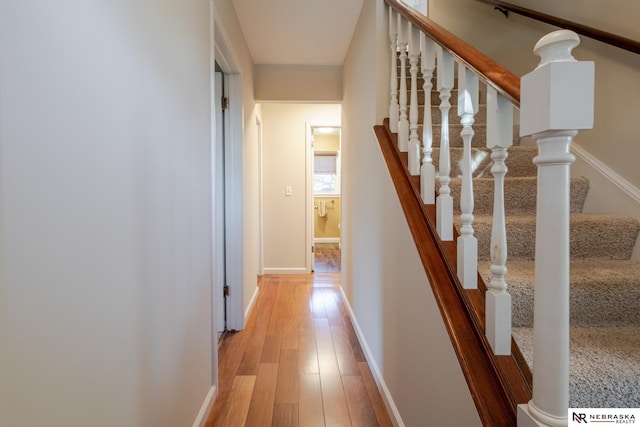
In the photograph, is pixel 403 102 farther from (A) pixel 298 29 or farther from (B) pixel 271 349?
(B) pixel 271 349

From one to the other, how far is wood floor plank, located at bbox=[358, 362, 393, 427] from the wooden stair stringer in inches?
35.1

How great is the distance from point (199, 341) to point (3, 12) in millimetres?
1356

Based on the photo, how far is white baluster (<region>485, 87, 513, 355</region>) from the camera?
786 millimetres

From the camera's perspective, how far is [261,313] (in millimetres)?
2975

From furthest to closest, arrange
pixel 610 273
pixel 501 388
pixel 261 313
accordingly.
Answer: pixel 261 313
pixel 610 273
pixel 501 388

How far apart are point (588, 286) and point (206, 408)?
1.72 meters

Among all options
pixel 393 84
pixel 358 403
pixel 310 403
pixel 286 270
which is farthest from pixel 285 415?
pixel 286 270

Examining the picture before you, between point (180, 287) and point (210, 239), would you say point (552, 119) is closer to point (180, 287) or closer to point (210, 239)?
point (180, 287)

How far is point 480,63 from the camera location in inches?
33.1

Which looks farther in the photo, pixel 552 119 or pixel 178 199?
pixel 178 199

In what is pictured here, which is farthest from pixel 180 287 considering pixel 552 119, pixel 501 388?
pixel 552 119

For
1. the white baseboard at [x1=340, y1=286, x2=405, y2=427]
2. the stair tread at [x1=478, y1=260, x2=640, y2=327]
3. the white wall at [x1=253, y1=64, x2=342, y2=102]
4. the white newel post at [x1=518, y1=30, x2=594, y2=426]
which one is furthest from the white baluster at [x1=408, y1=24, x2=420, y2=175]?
the white wall at [x1=253, y1=64, x2=342, y2=102]

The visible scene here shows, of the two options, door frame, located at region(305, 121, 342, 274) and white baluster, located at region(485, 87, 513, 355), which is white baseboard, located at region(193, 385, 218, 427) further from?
door frame, located at region(305, 121, 342, 274)

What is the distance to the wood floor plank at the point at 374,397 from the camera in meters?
1.54
